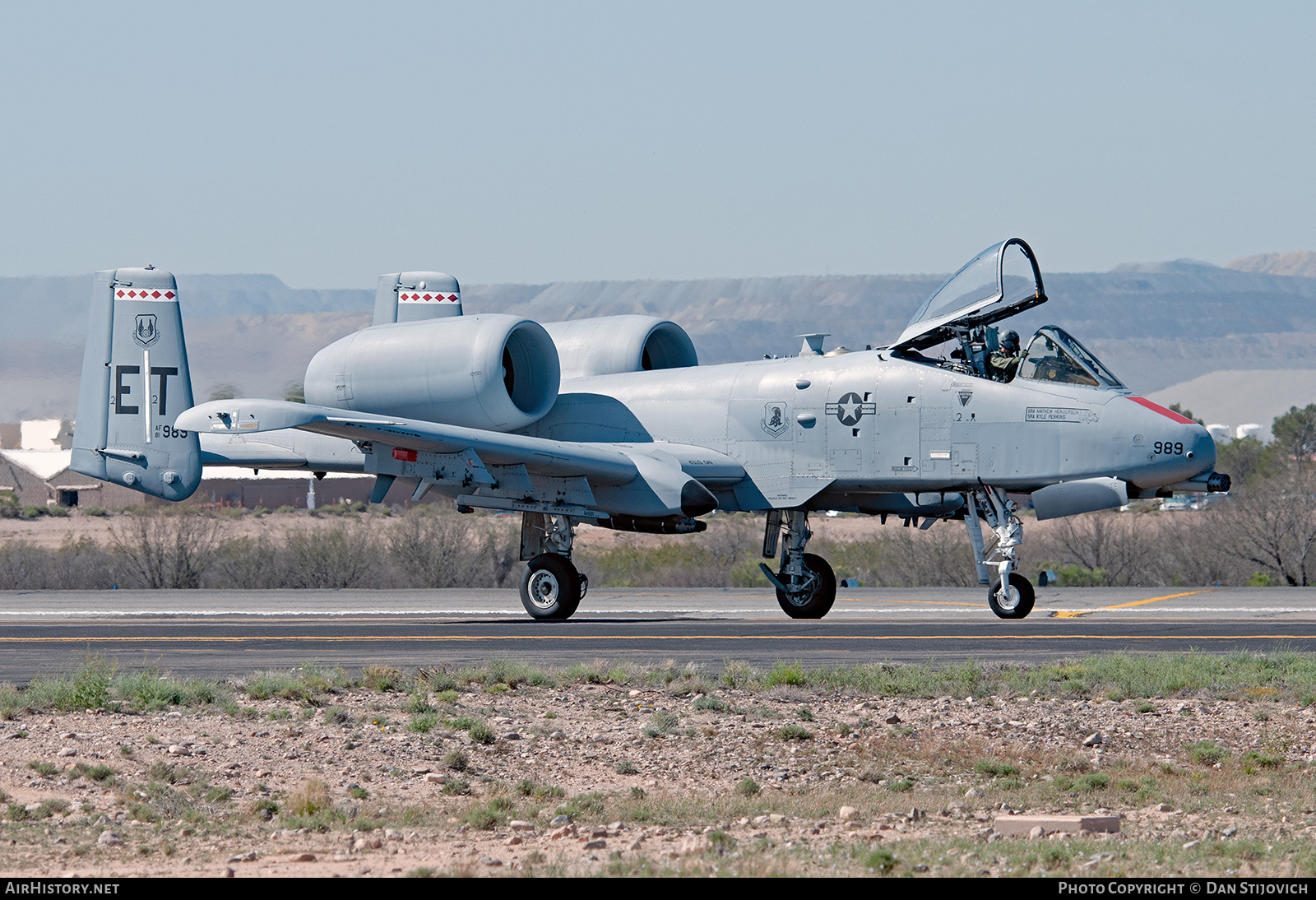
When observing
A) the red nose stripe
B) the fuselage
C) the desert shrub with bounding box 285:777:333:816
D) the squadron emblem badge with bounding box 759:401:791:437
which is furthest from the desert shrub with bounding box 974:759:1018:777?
the squadron emblem badge with bounding box 759:401:791:437

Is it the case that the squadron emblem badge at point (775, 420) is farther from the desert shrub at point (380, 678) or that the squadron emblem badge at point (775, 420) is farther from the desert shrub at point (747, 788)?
the desert shrub at point (747, 788)

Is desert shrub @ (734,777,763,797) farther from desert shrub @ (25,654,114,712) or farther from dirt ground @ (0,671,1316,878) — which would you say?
desert shrub @ (25,654,114,712)

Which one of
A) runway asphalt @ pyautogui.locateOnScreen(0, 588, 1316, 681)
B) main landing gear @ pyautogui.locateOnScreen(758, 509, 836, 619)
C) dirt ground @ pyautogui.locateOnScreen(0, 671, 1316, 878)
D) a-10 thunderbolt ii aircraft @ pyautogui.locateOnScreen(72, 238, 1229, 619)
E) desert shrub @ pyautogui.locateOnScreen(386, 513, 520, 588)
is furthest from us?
desert shrub @ pyautogui.locateOnScreen(386, 513, 520, 588)

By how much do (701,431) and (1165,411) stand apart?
642cm

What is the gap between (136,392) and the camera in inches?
959

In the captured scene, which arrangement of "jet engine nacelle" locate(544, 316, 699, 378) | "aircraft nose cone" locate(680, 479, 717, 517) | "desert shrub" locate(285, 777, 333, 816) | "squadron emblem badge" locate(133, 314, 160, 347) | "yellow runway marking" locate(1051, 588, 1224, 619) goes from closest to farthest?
"desert shrub" locate(285, 777, 333, 816), "aircraft nose cone" locate(680, 479, 717, 517), "yellow runway marking" locate(1051, 588, 1224, 619), "jet engine nacelle" locate(544, 316, 699, 378), "squadron emblem badge" locate(133, 314, 160, 347)

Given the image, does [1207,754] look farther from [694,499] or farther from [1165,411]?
[694,499]

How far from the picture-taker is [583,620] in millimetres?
22594

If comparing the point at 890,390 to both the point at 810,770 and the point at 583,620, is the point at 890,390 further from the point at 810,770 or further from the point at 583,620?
the point at 810,770

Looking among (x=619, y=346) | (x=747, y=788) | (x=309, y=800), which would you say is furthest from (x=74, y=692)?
(x=619, y=346)

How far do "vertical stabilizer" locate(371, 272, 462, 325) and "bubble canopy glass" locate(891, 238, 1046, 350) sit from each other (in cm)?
899

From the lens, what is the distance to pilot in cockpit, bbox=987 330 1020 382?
2002 cm

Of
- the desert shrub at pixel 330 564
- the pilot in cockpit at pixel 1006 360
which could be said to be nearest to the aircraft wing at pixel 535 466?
the pilot in cockpit at pixel 1006 360

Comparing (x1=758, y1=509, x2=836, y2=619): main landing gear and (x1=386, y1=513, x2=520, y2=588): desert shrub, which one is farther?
(x1=386, y1=513, x2=520, y2=588): desert shrub
